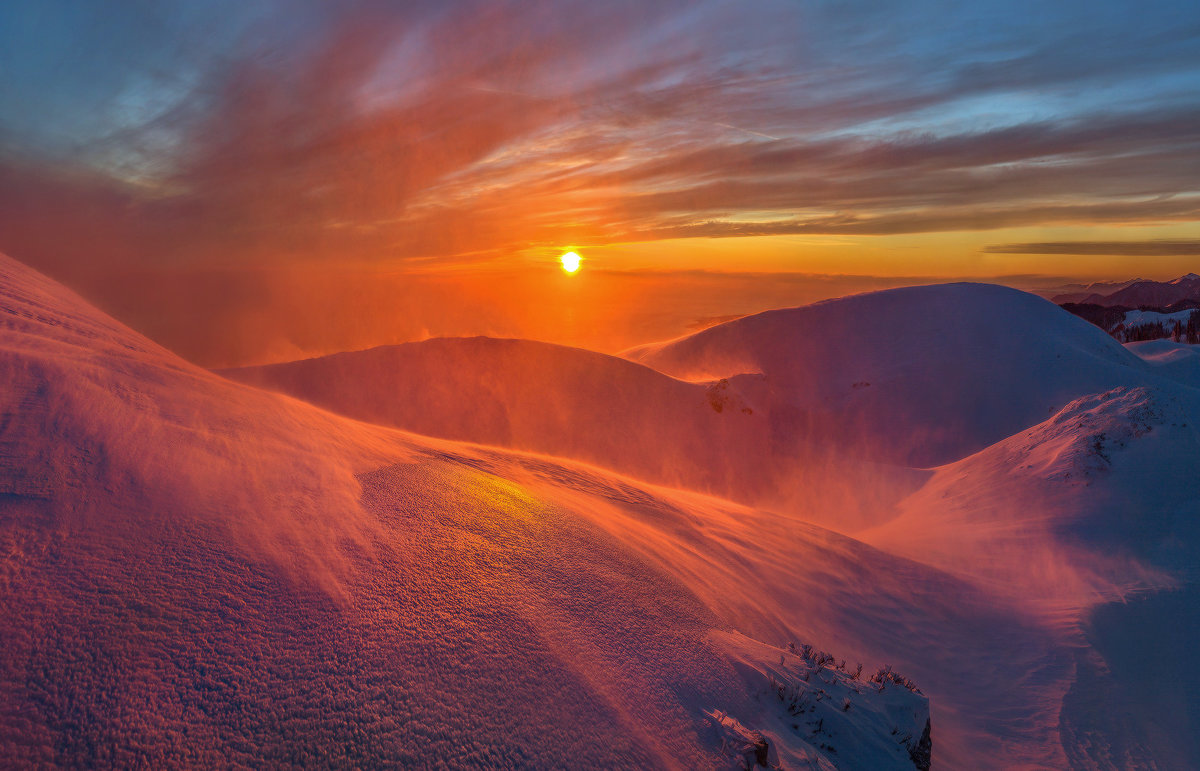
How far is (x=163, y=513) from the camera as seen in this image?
3.40 m

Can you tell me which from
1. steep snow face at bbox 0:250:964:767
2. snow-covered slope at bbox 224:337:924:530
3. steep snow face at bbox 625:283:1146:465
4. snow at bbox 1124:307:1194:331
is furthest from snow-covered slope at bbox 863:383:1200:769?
snow at bbox 1124:307:1194:331

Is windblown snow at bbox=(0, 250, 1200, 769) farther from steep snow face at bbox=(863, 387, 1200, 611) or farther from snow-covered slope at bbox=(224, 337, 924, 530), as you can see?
snow-covered slope at bbox=(224, 337, 924, 530)

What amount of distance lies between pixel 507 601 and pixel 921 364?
24196 mm

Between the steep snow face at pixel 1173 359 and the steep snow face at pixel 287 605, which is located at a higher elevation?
the steep snow face at pixel 287 605

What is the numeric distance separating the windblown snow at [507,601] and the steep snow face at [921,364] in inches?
337

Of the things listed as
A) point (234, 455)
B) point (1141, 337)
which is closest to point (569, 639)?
point (234, 455)

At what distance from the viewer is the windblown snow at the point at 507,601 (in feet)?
8.68

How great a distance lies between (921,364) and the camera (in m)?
23.9

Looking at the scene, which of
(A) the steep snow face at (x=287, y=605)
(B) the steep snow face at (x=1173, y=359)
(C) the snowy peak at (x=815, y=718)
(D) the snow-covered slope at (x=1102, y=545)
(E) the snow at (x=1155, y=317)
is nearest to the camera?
(A) the steep snow face at (x=287, y=605)

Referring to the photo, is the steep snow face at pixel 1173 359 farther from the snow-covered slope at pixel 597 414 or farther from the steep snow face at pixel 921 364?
the snow-covered slope at pixel 597 414

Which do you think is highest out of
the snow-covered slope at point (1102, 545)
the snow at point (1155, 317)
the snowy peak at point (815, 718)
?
the snow at point (1155, 317)

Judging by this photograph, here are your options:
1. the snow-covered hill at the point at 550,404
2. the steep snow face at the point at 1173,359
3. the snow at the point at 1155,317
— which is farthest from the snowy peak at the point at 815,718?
the snow at the point at 1155,317

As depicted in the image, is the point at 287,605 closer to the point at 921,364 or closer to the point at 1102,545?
the point at 1102,545

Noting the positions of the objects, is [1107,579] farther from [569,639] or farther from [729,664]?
[569,639]
